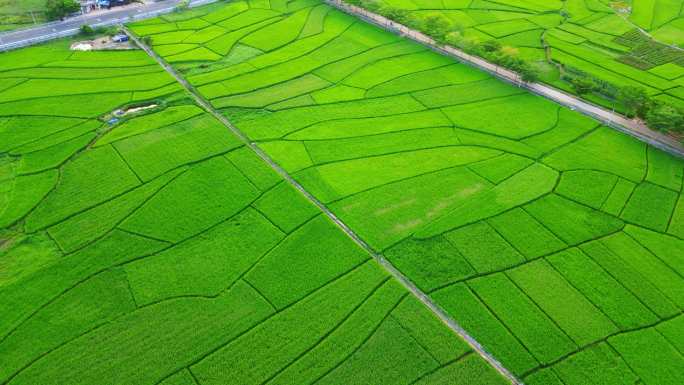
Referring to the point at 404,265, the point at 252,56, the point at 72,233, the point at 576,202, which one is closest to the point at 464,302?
the point at 404,265

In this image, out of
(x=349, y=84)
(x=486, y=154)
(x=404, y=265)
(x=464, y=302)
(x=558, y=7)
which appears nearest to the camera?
(x=464, y=302)

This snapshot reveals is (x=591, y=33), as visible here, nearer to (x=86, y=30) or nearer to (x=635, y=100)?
(x=635, y=100)

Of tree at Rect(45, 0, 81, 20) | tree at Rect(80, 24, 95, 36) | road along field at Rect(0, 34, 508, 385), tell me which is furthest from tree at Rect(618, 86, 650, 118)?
tree at Rect(45, 0, 81, 20)

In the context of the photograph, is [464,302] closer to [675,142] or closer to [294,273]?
[294,273]

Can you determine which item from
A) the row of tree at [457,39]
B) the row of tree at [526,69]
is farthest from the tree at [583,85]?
the row of tree at [457,39]

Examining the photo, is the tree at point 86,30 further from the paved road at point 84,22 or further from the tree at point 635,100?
the tree at point 635,100

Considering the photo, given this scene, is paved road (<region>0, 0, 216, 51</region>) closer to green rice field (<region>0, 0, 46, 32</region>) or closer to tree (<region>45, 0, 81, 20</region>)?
tree (<region>45, 0, 81, 20</region>)

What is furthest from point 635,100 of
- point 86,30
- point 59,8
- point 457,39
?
point 59,8
